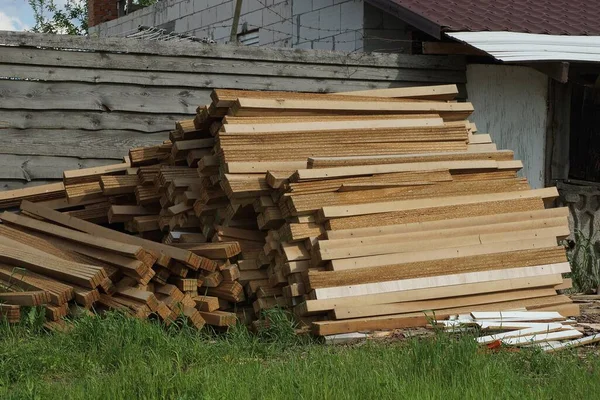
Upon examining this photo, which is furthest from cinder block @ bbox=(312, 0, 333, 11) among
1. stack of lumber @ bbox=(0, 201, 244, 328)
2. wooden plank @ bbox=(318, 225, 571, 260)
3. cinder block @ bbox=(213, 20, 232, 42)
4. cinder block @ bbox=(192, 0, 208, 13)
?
stack of lumber @ bbox=(0, 201, 244, 328)

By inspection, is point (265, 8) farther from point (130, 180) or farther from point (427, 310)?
point (427, 310)

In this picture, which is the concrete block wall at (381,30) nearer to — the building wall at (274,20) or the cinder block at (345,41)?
the building wall at (274,20)

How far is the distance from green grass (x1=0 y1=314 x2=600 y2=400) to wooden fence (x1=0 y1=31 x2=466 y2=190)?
2.81 metres

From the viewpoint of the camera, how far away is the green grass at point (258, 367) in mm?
5445

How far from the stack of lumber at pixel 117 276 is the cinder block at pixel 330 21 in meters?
6.31

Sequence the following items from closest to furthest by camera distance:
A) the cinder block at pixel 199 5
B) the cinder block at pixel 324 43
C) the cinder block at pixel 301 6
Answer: the cinder block at pixel 324 43 < the cinder block at pixel 301 6 < the cinder block at pixel 199 5

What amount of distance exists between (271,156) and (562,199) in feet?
16.5

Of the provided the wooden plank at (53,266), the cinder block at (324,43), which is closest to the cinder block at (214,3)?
the cinder block at (324,43)

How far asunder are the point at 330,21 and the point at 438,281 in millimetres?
6938

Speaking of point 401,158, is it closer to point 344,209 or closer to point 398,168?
point 398,168

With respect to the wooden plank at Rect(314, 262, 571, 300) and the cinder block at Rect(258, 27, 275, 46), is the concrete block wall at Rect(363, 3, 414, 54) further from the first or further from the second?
the wooden plank at Rect(314, 262, 571, 300)

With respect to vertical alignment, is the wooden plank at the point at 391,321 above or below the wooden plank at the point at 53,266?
below

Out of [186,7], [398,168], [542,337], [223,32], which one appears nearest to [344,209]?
[398,168]

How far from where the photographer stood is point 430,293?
785cm
